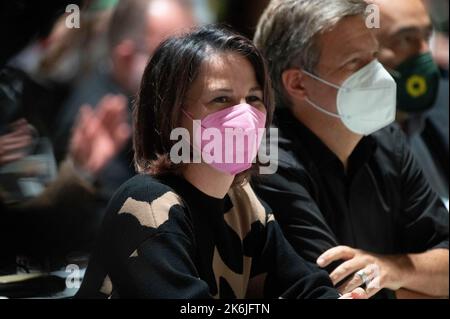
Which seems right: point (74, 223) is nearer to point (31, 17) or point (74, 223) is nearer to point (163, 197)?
point (163, 197)

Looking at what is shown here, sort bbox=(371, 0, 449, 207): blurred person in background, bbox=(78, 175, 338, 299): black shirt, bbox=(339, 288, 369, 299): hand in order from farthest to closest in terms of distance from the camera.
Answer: bbox=(371, 0, 449, 207): blurred person in background, bbox=(339, 288, 369, 299): hand, bbox=(78, 175, 338, 299): black shirt

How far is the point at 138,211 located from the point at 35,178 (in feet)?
0.89

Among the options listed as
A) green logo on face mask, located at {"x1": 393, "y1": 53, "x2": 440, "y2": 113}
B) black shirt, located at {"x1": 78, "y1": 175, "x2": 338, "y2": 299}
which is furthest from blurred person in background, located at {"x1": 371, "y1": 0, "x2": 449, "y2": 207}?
black shirt, located at {"x1": 78, "y1": 175, "x2": 338, "y2": 299}

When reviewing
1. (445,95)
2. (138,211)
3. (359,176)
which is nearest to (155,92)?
(138,211)

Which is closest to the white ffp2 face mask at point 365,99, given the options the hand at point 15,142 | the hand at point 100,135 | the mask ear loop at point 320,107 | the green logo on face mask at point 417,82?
the mask ear loop at point 320,107

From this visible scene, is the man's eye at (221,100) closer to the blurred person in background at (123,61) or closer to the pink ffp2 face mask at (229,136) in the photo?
the pink ffp2 face mask at (229,136)

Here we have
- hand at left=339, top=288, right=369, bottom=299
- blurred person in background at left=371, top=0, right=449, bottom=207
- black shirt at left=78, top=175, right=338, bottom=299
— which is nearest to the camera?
black shirt at left=78, top=175, right=338, bottom=299

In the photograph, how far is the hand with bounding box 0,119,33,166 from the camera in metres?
1.75

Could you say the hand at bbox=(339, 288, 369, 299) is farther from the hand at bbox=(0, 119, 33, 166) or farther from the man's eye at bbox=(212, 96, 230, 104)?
the hand at bbox=(0, 119, 33, 166)

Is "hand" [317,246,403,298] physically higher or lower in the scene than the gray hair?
lower

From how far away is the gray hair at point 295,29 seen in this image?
1844 mm

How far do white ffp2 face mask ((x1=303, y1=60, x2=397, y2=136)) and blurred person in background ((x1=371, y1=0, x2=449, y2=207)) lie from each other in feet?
0.26

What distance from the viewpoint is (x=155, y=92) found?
1661 millimetres

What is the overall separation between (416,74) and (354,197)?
13.1 inches
